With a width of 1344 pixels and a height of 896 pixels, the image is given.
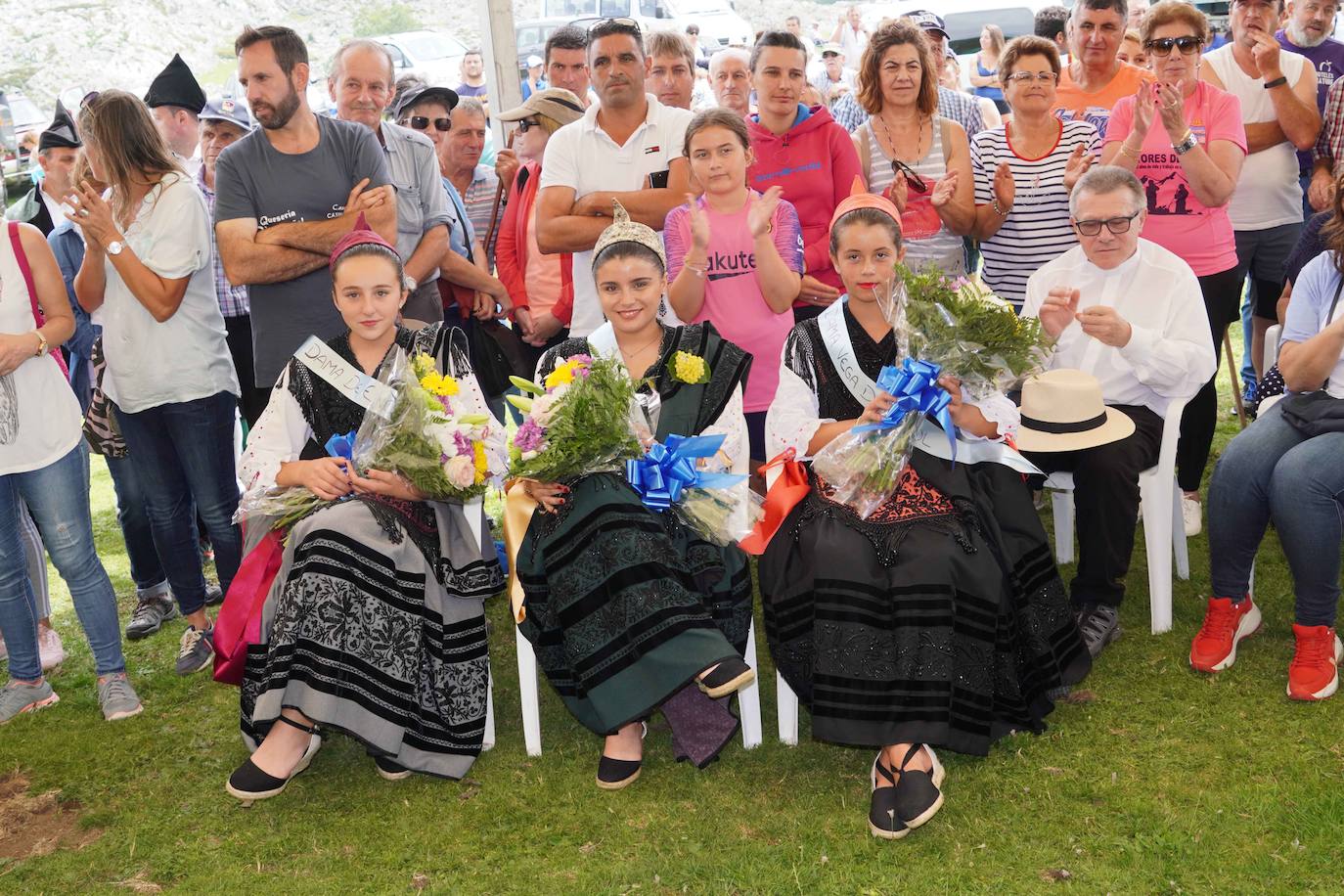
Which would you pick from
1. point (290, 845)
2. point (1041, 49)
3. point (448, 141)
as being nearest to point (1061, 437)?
point (1041, 49)

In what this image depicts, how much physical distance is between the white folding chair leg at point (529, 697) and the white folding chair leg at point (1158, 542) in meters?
2.25

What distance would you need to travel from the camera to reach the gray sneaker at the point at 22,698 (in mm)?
4391

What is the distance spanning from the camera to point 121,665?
4.46 metres

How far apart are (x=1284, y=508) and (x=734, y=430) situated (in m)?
1.77

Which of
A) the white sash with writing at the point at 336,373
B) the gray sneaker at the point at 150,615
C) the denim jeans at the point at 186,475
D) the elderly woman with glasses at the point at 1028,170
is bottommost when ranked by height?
the gray sneaker at the point at 150,615

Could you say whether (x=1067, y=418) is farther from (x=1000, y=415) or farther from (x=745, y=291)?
(x=745, y=291)

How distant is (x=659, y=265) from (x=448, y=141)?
235 centimetres

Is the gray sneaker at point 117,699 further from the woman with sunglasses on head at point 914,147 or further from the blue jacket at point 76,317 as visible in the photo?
the woman with sunglasses on head at point 914,147

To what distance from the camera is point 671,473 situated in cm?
361

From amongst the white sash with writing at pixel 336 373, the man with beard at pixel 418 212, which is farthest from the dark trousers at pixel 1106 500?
the man with beard at pixel 418 212

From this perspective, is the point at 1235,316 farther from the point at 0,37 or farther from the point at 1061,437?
the point at 0,37

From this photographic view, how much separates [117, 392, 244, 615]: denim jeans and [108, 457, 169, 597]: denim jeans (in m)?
0.12

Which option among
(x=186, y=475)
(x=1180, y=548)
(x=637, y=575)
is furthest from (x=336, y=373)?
(x=1180, y=548)

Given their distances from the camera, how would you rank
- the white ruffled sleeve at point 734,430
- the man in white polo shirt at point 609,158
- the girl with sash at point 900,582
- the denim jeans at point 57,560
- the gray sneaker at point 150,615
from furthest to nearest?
the gray sneaker at point 150,615
the man in white polo shirt at point 609,158
the denim jeans at point 57,560
the white ruffled sleeve at point 734,430
the girl with sash at point 900,582
